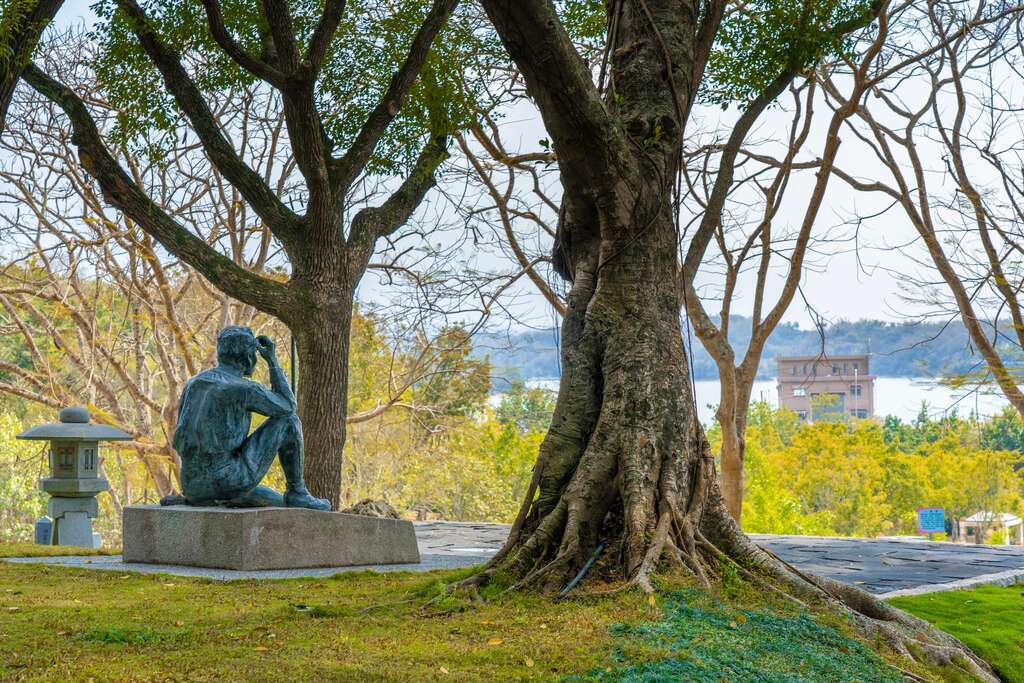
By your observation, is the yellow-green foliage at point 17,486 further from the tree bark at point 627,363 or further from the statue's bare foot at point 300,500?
the tree bark at point 627,363

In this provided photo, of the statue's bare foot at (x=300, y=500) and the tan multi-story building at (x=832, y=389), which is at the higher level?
the tan multi-story building at (x=832, y=389)

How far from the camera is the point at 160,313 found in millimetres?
16438

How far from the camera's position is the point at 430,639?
4215mm

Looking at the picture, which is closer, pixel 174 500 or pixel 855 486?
pixel 174 500

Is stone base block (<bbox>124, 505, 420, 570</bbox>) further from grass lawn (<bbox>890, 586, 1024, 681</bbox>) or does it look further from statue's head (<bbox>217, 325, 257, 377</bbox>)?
grass lawn (<bbox>890, 586, 1024, 681</bbox>)

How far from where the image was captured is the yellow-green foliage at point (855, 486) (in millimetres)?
28625

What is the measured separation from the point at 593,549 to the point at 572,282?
1.89 m

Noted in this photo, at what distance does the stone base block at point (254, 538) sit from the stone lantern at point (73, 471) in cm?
321

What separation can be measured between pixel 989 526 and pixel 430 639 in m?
29.1

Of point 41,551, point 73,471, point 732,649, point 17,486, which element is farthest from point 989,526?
point 732,649

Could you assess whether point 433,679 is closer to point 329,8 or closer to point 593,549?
point 593,549

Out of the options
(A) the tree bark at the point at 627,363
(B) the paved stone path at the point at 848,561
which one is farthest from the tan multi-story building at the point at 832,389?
(A) the tree bark at the point at 627,363

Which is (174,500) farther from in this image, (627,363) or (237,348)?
(627,363)

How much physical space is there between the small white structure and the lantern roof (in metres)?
25.2
